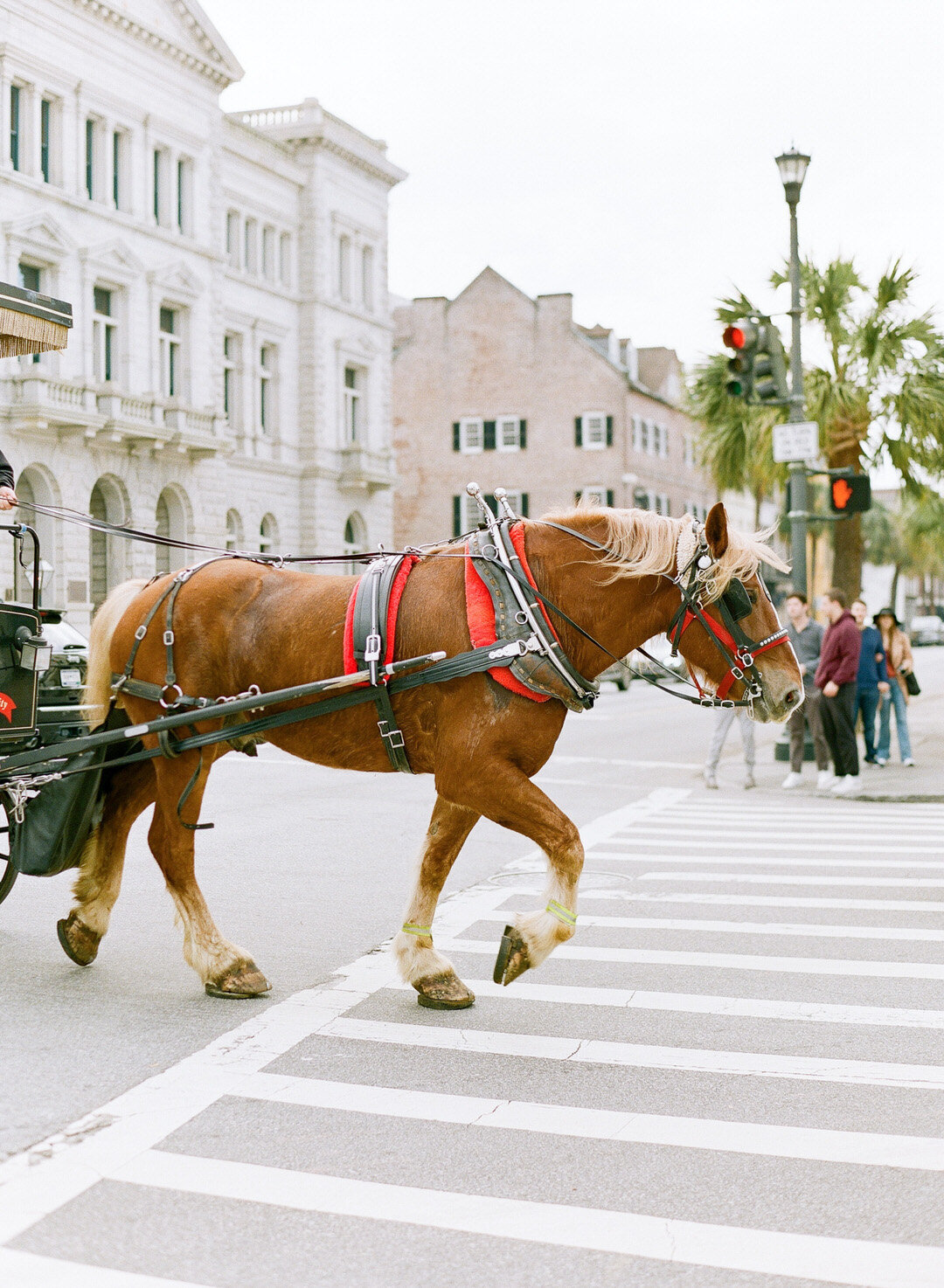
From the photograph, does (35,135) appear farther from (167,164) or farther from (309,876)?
(309,876)

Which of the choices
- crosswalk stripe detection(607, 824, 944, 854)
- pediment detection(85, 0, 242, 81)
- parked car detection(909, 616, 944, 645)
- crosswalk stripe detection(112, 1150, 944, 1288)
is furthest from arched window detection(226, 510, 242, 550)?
parked car detection(909, 616, 944, 645)

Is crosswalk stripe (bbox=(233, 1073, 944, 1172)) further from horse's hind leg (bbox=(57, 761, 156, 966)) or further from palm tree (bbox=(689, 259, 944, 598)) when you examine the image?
palm tree (bbox=(689, 259, 944, 598))

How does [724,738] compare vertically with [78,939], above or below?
above

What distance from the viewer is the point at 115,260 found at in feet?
117

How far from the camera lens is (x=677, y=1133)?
13.9 ft

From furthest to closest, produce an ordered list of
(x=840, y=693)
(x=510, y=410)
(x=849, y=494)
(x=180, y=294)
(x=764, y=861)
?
1. (x=510, y=410)
2. (x=180, y=294)
3. (x=849, y=494)
4. (x=840, y=693)
5. (x=764, y=861)

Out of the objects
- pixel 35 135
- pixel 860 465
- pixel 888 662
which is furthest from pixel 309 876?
pixel 35 135

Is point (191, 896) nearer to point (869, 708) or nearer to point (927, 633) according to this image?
point (869, 708)

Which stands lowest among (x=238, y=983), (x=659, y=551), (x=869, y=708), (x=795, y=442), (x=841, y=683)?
(x=238, y=983)

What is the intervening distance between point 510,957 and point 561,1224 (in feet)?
5.46

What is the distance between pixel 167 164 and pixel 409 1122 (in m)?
37.7

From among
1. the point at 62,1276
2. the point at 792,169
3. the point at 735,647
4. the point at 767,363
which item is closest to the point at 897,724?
the point at 767,363

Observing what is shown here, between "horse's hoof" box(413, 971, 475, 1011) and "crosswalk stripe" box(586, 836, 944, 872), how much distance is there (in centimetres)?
428

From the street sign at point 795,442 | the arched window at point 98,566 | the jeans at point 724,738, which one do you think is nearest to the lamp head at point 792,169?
the street sign at point 795,442
